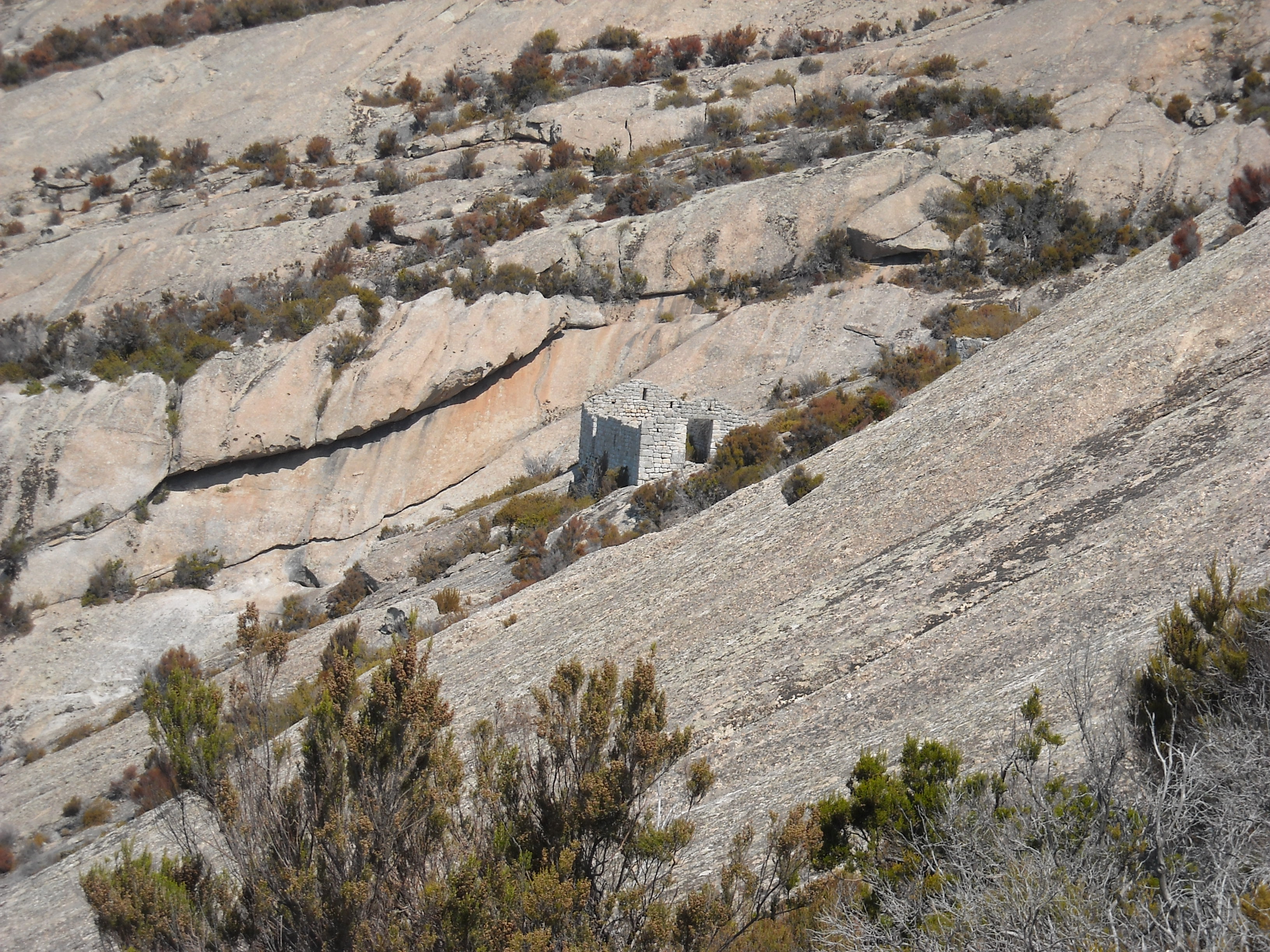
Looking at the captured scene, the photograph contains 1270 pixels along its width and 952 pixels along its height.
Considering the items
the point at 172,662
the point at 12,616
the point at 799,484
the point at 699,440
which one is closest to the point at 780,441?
the point at 699,440

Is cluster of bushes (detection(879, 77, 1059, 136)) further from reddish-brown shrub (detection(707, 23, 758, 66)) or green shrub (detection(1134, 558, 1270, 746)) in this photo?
green shrub (detection(1134, 558, 1270, 746))

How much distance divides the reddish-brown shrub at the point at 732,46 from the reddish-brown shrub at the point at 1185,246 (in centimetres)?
2667

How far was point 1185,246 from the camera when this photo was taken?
17.7m

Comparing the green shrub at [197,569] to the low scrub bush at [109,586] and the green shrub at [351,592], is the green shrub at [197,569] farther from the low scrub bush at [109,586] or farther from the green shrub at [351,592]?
the green shrub at [351,592]

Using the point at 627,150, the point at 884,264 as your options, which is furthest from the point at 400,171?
the point at 884,264

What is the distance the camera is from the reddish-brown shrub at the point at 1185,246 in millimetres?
17391

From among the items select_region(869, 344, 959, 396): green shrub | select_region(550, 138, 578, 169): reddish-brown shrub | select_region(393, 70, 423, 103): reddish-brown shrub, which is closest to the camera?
select_region(869, 344, 959, 396): green shrub

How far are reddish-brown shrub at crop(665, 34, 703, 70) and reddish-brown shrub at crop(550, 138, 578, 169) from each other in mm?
7462

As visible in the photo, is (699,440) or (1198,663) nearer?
(1198,663)

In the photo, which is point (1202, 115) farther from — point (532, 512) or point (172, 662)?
point (172, 662)

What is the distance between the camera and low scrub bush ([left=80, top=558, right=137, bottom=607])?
980 inches

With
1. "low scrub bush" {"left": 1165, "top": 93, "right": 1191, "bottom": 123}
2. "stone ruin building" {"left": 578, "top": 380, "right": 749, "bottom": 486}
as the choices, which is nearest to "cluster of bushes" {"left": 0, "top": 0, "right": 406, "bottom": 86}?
"stone ruin building" {"left": 578, "top": 380, "right": 749, "bottom": 486}

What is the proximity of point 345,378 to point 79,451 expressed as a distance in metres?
6.49

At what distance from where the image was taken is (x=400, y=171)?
37062 mm
